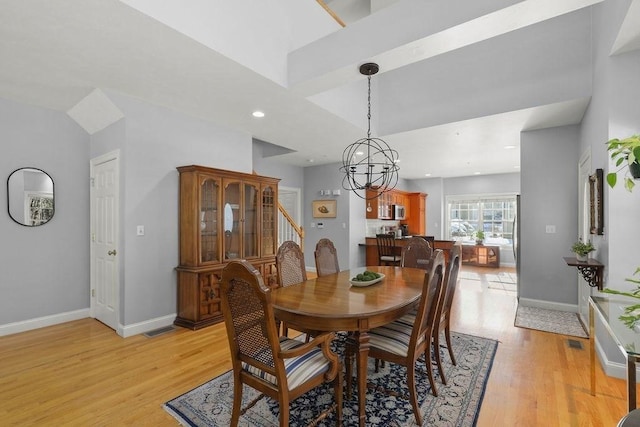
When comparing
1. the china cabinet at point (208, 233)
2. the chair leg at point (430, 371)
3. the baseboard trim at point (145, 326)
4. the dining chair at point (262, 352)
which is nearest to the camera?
the dining chair at point (262, 352)

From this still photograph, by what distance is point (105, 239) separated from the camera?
375cm

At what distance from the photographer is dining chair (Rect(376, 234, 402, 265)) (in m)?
6.00

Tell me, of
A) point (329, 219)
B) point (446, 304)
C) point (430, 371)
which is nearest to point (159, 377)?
point (430, 371)

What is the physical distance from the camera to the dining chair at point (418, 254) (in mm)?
3736

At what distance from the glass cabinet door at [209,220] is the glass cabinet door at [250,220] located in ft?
1.44

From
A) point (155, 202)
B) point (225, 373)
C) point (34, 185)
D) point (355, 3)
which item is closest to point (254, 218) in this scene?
point (155, 202)

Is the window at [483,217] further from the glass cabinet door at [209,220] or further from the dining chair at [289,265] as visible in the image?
the glass cabinet door at [209,220]

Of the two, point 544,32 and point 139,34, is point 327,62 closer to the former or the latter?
point 139,34

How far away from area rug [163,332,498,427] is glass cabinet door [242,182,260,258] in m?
1.96

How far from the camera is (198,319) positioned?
362cm

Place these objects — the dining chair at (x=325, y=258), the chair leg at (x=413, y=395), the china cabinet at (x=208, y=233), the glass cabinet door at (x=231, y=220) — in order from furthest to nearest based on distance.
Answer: the glass cabinet door at (x=231, y=220) < the china cabinet at (x=208, y=233) < the dining chair at (x=325, y=258) < the chair leg at (x=413, y=395)

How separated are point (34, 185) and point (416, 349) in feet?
14.3

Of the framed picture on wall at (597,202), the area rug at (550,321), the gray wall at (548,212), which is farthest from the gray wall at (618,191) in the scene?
the gray wall at (548,212)

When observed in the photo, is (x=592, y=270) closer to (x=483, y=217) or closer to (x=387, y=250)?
(x=387, y=250)
